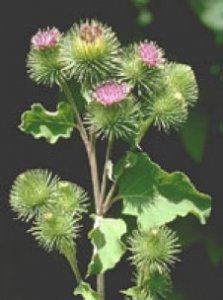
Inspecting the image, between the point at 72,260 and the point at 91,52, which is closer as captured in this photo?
the point at 91,52

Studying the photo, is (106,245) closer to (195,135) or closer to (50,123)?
(50,123)

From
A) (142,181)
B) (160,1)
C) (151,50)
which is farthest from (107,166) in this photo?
(160,1)

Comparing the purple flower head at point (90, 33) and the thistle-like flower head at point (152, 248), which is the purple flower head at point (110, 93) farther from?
the thistle-like flower head at point (152, 248)

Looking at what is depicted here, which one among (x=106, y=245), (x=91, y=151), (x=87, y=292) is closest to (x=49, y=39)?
(x=91, y=151)

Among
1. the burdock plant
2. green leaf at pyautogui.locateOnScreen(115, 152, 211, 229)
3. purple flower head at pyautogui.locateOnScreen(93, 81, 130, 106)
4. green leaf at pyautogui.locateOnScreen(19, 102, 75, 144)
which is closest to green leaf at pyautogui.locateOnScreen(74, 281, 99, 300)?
the burdock plant

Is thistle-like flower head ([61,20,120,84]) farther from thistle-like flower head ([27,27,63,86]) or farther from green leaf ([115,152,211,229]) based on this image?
green leaf ([115,152,211,229])

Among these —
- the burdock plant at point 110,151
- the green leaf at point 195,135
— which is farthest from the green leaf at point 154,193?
the green leaf at point 195,135

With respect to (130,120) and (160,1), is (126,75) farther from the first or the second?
(160,1)

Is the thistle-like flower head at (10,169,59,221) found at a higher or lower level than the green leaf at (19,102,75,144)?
lower
